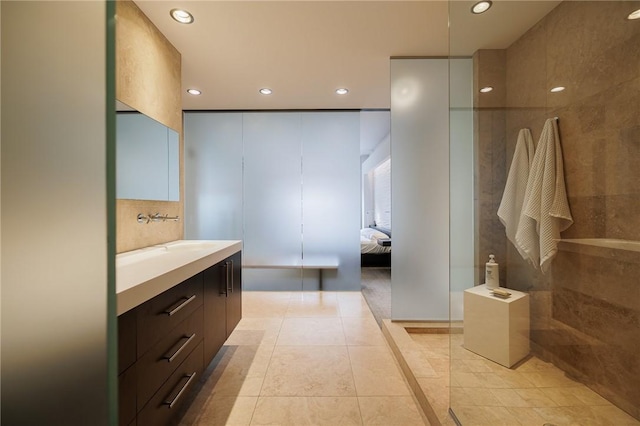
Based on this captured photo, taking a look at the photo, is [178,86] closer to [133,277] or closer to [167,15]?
[167,15]

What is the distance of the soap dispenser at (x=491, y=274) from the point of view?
156cm

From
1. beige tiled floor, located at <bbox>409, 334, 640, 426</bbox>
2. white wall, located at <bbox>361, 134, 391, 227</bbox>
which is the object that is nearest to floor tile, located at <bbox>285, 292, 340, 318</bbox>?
beige tiled floor, located at <bbox>409, 334, 640, 426</bbox>

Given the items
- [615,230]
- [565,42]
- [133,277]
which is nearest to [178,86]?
[133,277]

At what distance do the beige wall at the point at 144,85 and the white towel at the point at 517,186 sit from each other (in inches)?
90.7

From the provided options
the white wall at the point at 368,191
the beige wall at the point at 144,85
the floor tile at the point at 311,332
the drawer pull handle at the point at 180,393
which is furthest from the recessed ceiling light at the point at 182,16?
the white wall at the point at 368,191

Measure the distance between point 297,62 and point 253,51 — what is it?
40 cm

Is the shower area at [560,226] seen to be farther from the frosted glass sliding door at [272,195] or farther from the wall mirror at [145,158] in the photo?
the frosted glass sliding door at [272,195]

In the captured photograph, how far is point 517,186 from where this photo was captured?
147cm

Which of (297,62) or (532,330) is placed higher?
(297,62)

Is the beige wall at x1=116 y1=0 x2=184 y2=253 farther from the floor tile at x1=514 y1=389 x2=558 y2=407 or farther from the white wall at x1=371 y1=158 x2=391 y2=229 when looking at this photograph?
the white wall at x1=371 y1=158 x2=391 y2=229

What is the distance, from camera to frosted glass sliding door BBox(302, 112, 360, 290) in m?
3.63

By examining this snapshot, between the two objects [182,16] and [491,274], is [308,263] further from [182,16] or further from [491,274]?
[182,16]

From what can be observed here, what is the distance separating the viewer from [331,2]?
1.74 m

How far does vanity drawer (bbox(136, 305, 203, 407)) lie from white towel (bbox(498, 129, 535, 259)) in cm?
180
